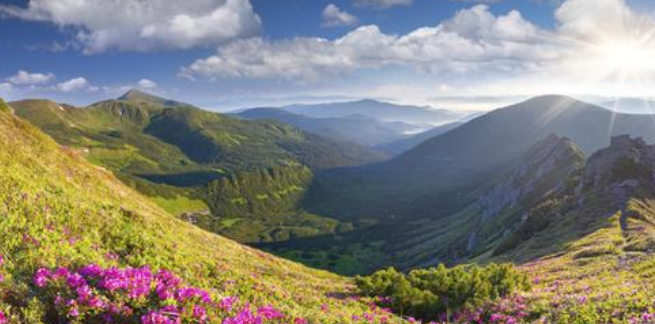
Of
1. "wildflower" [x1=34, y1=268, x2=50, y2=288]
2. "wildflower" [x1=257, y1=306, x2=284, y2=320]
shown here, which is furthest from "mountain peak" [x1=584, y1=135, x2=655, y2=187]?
"wildflower" [x1=34, y1=268, x2=50, y2=288]

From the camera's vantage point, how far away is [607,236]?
185 feet

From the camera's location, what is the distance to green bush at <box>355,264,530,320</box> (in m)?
22.6

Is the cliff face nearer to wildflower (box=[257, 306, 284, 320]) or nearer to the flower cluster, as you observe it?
wildflower (box=[257, 306, 284, 320])

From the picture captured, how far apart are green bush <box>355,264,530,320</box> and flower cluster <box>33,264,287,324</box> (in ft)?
42.8

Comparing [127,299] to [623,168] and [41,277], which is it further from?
[623,168]

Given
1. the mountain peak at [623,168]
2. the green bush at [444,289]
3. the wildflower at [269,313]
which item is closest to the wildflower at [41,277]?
the wildflower at [269,313]

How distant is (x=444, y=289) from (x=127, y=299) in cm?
1804

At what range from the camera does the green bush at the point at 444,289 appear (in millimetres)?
22594

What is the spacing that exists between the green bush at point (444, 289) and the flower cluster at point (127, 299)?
1304 centimetres

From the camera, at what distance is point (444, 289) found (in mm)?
23672

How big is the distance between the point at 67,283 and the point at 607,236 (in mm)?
63583

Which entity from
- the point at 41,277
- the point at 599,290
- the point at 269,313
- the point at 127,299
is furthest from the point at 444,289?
the point at 41,277

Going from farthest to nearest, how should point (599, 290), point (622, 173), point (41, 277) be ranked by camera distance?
point (622, 173)
point (599, 290)
point (41, 277)

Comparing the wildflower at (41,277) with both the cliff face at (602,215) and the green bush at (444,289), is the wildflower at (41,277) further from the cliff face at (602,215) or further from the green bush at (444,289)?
the cliff face at (602,215)
